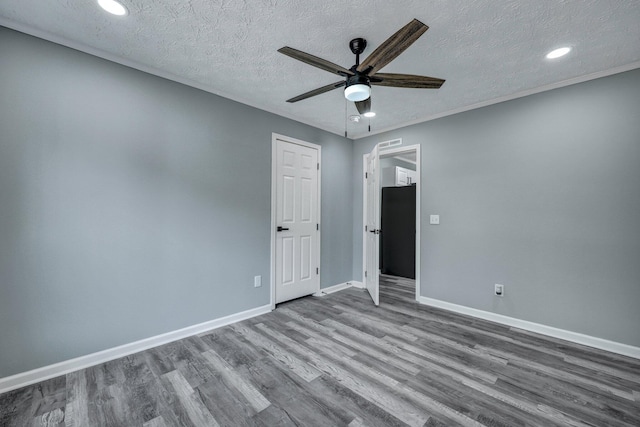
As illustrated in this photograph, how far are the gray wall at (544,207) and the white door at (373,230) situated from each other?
2.10 feet

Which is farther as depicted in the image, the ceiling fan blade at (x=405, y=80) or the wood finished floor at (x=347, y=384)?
the ceiling fan blade at (x=405, y=80)

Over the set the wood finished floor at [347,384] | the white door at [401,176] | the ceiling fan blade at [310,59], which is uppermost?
the ceiling fan blade at [310,59]

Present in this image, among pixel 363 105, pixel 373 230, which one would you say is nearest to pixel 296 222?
pixel 373 230

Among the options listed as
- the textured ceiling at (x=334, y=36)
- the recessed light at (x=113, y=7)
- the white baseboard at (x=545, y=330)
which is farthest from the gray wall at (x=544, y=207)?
the recessed light at (x=113, y=7)

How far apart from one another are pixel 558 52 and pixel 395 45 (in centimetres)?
166

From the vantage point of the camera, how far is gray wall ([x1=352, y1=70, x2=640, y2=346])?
2.40 m

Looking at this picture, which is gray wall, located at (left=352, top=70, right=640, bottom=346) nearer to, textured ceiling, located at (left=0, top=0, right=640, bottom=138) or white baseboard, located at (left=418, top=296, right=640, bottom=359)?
white baseboard, located at (left=418, top=296, right=640, bottom=359)

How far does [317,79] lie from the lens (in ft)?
8.55

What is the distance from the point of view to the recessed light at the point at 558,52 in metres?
2.11

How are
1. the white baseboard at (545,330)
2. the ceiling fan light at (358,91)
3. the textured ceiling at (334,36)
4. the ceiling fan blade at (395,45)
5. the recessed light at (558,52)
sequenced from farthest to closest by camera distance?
the white baseboard at (545,330), the recessed light at (558,52), the ceiling fan light at (358,91), the textured ceiling at (334,36), the ceiling fan blade at (395,45)

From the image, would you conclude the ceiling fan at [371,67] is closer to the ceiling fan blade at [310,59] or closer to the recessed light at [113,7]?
the ceiling fan blade at [310,59]

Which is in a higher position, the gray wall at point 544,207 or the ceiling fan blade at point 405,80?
the ceiling fan blade at point 405,80

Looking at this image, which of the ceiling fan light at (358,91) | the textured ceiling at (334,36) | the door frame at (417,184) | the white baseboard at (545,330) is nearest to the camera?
the textured ceiling at (334,36)

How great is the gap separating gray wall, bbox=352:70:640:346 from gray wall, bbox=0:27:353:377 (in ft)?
8.17
